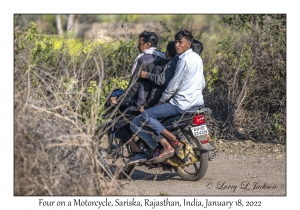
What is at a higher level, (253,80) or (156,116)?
(253,80)

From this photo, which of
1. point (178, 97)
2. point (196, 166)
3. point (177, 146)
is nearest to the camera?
point (178, 97)

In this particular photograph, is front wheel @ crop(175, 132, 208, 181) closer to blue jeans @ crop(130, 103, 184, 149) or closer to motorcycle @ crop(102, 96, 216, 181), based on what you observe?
motorcycle @ crop(102, 96, 216, 181)

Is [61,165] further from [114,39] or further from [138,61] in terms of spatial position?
[114,39]

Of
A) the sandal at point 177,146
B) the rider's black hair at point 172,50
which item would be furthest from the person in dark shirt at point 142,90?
the sandal at point 177,146

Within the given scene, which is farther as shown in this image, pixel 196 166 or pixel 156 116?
pixel 196 166

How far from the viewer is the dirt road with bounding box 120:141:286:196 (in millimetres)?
7906

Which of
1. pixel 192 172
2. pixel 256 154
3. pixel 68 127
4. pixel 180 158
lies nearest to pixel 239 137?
pixel 256 154

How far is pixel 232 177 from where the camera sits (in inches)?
348

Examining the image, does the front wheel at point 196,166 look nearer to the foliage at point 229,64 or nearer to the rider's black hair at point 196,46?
the rider's black hair at point 196,46

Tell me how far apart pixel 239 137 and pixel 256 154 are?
1.19 metres

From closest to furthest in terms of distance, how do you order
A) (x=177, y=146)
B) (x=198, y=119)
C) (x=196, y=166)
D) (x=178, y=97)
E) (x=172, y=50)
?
(x=178, y=97) < (x=198, y=119) < (x=177, y=146) < (x=172, y=50) < (x=196, y=166)

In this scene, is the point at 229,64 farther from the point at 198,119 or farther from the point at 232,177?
the point at 198,119

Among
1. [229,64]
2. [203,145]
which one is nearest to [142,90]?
[203,145]

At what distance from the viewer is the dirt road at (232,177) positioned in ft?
25.9
